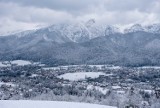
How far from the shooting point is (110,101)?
105 meters

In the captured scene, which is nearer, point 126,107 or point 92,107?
point 92,107

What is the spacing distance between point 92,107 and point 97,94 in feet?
228

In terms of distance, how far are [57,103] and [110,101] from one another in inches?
1704

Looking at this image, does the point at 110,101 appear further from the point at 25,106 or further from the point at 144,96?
the point at 25,106

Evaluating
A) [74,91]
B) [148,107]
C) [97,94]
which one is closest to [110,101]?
[148,107]

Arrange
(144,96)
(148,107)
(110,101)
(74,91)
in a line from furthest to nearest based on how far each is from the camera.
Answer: (74,91)
(144,96)
(110,101)
(148,107)

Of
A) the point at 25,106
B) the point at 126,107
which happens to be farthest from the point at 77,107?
the point at 126,107

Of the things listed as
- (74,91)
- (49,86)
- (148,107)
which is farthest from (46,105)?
(49,86)

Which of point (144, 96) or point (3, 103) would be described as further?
point (144, 96)

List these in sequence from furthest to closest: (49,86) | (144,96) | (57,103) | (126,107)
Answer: (49,86) → (144,96) → (126,107) → (57,103)

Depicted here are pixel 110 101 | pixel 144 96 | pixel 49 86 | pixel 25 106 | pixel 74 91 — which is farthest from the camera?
pixel 49 86

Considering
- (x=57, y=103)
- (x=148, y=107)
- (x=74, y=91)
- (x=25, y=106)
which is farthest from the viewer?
(x=74, y=91)

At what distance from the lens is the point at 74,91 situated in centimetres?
14175

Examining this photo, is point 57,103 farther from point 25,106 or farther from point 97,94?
point 97,94
